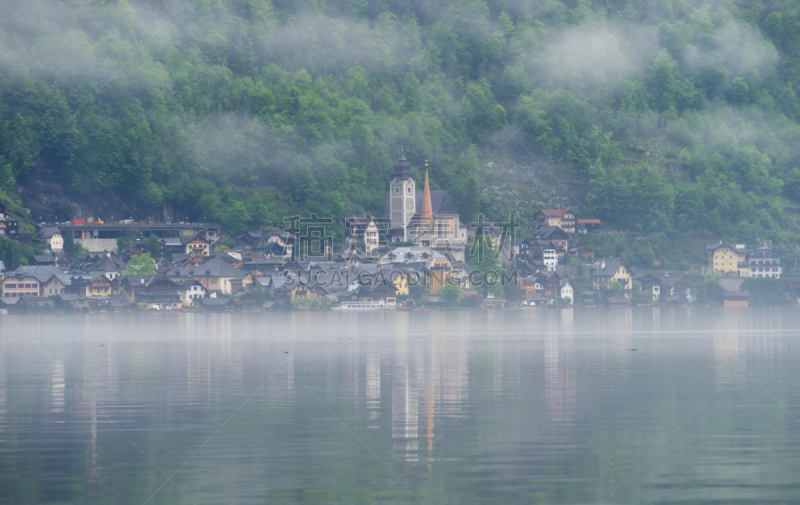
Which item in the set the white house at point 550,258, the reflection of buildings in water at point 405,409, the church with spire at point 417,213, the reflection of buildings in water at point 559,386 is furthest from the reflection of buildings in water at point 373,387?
the church with spire at point 417,213

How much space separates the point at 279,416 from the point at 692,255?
122633 millimetres

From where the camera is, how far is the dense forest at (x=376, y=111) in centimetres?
14600

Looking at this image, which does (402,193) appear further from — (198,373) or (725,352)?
(198,373)

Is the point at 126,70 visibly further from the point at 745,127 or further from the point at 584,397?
the point at 584,397

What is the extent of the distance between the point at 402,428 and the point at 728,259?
118173mm

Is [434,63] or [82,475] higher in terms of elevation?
[434,63]

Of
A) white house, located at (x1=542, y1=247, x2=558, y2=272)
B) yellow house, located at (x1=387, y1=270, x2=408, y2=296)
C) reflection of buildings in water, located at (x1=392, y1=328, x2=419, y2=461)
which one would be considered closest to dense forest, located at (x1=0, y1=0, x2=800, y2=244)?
white house, located at (x1=542, y1=247, x2=558, y2=272)

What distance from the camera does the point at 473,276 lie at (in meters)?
119

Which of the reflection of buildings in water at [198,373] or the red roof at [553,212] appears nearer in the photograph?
the reflection of buildings in water at [198,373]

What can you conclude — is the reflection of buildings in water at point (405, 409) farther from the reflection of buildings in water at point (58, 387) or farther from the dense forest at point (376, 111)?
the dense forest at point (376, 111)

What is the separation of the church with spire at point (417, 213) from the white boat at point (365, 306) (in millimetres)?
31437

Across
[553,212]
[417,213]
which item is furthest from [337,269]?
[417,213]

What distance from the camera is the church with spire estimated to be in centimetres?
14700

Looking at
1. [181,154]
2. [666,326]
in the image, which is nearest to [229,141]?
[181,154]
